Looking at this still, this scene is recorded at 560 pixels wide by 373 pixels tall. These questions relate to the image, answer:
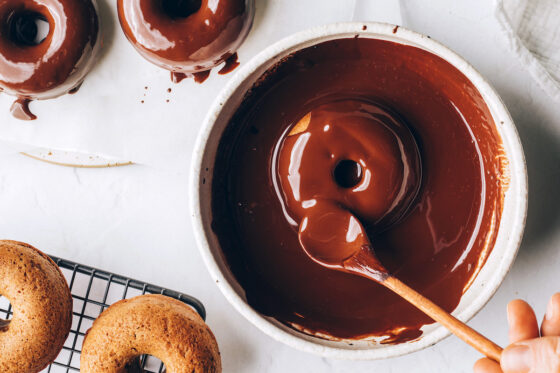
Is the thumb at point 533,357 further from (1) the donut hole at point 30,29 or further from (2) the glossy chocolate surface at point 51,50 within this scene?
(1) the donut hole at point 30,29

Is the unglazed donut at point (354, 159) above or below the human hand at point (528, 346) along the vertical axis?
above

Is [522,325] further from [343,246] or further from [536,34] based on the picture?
[536,34]

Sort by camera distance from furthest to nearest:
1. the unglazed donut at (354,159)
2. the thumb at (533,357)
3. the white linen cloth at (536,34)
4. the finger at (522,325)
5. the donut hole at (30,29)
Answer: the donut hole at (30,29), the white linen cloth at (536,34), the unglazed donut at (354,159), the finger at (522,325), the thumb at (533,357)

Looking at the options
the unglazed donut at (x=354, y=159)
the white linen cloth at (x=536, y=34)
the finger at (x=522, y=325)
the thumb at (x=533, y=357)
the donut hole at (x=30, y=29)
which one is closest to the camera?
the thumb at (x=533, y=357)

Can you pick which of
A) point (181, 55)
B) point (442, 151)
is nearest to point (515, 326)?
point (442, 151)

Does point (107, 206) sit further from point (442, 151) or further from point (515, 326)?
point (515, 326)

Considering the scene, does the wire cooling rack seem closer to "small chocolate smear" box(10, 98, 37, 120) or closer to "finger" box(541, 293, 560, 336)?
"small chocolate smear" box(10, 98, 37, 120)

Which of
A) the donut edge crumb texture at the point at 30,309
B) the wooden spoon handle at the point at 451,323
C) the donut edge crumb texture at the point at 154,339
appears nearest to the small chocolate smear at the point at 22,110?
the donut edge crumb texture at the point at 30,309
